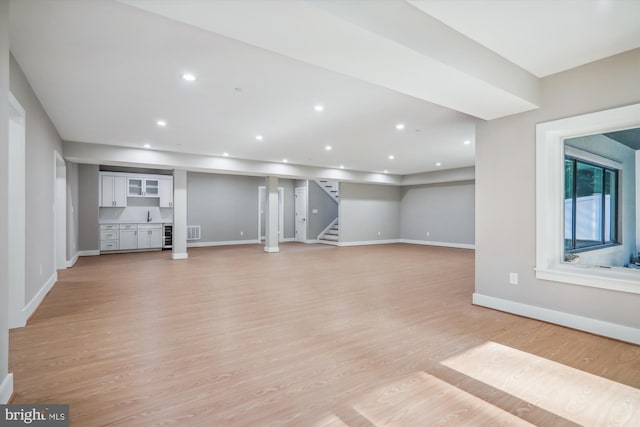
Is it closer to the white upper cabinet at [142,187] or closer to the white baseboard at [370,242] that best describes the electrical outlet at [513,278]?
the white baseboard at [370,242]

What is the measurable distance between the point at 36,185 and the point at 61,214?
8.50ft

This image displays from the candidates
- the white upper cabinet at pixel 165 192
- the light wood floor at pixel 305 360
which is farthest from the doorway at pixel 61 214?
the white upper cabinet at pixel 165 192

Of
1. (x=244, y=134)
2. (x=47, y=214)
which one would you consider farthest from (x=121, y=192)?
(x=244, y=134)

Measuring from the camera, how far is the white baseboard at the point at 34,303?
3150 mm

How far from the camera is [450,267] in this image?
264 inches

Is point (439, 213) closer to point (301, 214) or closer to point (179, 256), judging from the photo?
point (301, 214)

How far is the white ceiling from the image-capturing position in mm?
1934

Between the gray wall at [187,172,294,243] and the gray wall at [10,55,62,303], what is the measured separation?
5.28m

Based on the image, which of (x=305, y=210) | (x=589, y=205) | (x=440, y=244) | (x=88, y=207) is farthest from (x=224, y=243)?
(x=589, y=205)

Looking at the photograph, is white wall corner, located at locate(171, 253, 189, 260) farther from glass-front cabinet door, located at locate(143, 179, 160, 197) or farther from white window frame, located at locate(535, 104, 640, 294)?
white window frame, located at locate(535, 104, 640, 294)

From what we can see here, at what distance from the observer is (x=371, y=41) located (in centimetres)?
202

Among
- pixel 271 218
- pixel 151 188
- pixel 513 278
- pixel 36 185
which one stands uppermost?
pixel 151 188

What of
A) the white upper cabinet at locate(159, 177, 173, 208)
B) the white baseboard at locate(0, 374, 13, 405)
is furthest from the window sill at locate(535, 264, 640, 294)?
the white upper cabinet at locate(159, 177, 173, 208)
